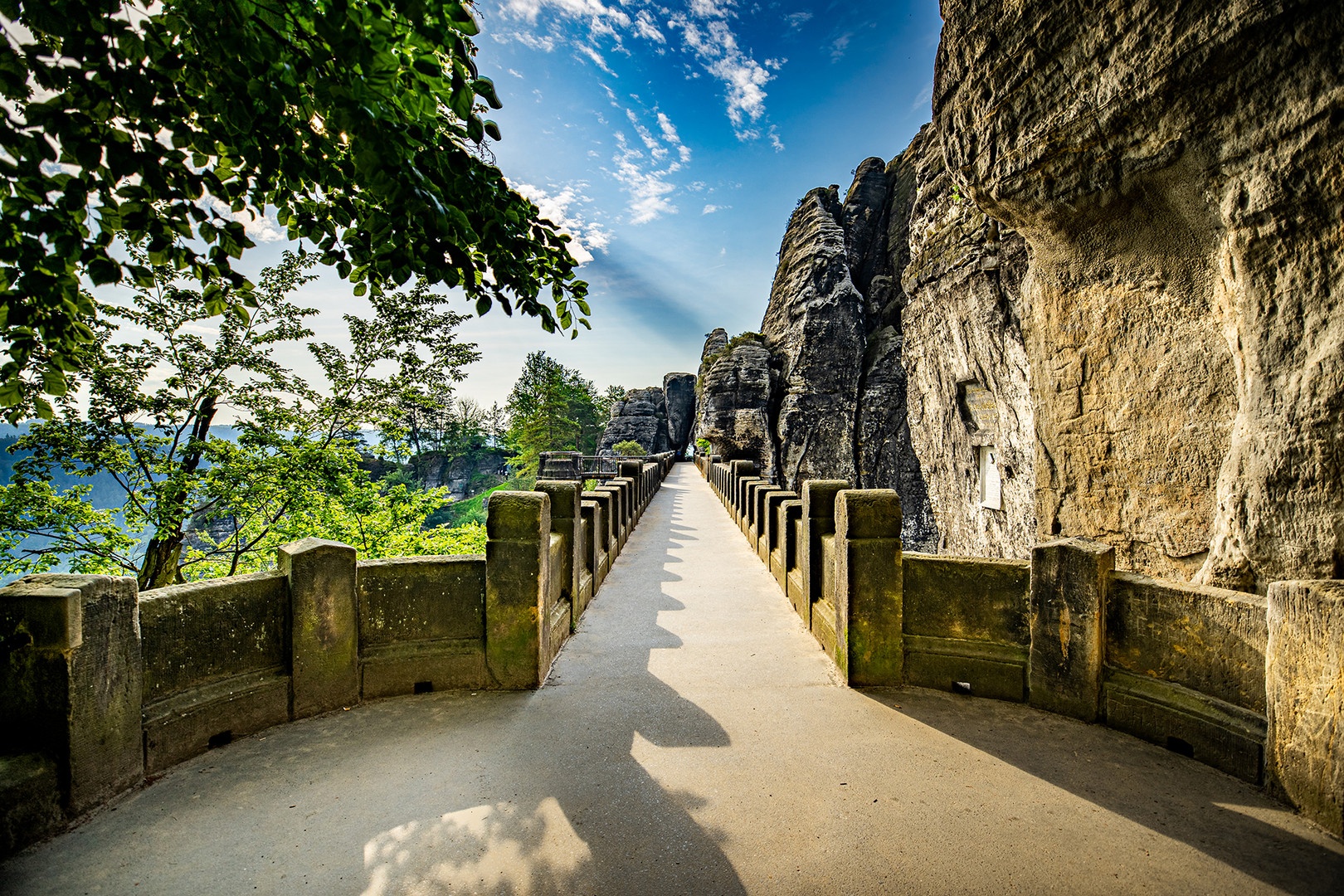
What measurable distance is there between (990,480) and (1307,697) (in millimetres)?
13783

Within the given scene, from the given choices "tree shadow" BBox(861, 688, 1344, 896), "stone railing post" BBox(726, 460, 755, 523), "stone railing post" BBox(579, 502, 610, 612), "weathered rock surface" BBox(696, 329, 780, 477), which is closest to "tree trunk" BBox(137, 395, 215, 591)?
"stone railing post" BBox(579, 502, 610, 612)

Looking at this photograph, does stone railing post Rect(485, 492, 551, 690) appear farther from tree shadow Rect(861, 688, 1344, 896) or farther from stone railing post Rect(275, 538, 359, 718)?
tree shadow Rect(861, 688, 1344, 896)

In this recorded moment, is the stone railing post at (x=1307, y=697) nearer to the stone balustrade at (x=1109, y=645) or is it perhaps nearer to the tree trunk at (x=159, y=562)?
the stone balustrade at (x=1109, y=645)

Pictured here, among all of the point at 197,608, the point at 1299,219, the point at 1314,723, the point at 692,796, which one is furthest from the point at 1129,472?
the point at 197,608

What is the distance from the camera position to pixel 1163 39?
18.1 feet

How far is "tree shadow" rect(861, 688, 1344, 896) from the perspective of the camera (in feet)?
7.14

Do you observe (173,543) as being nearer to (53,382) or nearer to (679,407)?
(53,382)

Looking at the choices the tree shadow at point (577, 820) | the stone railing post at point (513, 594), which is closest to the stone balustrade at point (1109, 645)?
the tree shadow at point (577, 820)

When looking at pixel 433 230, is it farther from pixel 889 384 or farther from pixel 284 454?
pixel 889 384

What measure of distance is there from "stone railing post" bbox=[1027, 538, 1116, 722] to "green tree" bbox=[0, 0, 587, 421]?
4.44m

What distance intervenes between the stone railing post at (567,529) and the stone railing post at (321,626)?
2013mm

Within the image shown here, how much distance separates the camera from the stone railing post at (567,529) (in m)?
5.25

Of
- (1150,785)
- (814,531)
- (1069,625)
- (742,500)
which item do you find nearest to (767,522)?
(814,531)

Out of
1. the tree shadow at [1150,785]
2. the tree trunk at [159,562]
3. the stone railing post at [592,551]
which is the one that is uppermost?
the stone railing post at [592,551]
